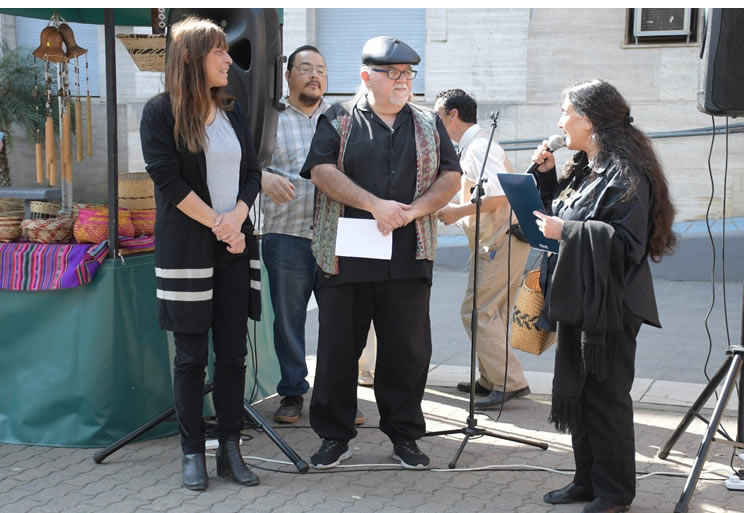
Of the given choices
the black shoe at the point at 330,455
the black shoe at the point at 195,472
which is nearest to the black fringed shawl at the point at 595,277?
the black shoe at the point at 330,455

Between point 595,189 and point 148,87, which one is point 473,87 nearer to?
point 148,87

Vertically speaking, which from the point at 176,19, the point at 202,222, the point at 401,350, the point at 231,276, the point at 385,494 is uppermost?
the point at 176,19

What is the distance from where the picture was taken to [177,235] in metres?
3.79

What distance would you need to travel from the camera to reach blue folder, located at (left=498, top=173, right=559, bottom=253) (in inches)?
143

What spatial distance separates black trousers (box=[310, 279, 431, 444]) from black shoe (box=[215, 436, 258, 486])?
397 mm

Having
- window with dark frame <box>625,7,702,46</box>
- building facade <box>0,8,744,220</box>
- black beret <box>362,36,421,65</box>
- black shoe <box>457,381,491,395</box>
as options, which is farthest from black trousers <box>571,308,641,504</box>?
window with dark frame <box>625,7,702,46</box>

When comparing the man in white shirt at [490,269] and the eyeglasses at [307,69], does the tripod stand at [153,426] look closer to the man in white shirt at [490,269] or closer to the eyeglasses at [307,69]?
the man in white shirt at [490,269]

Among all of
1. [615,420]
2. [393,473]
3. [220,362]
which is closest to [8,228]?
[220,362]

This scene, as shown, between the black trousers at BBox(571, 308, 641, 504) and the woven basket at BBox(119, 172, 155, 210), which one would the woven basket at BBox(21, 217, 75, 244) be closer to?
the woven basket at BBox(119, 172, 155, 210)

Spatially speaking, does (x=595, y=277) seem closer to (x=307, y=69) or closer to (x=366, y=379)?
(x=307, y=69)

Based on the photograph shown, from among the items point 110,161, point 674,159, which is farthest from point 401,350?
point 674,159

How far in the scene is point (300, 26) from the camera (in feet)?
39.8

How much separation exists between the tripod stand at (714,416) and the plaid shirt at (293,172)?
211 cm

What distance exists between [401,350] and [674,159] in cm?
790
